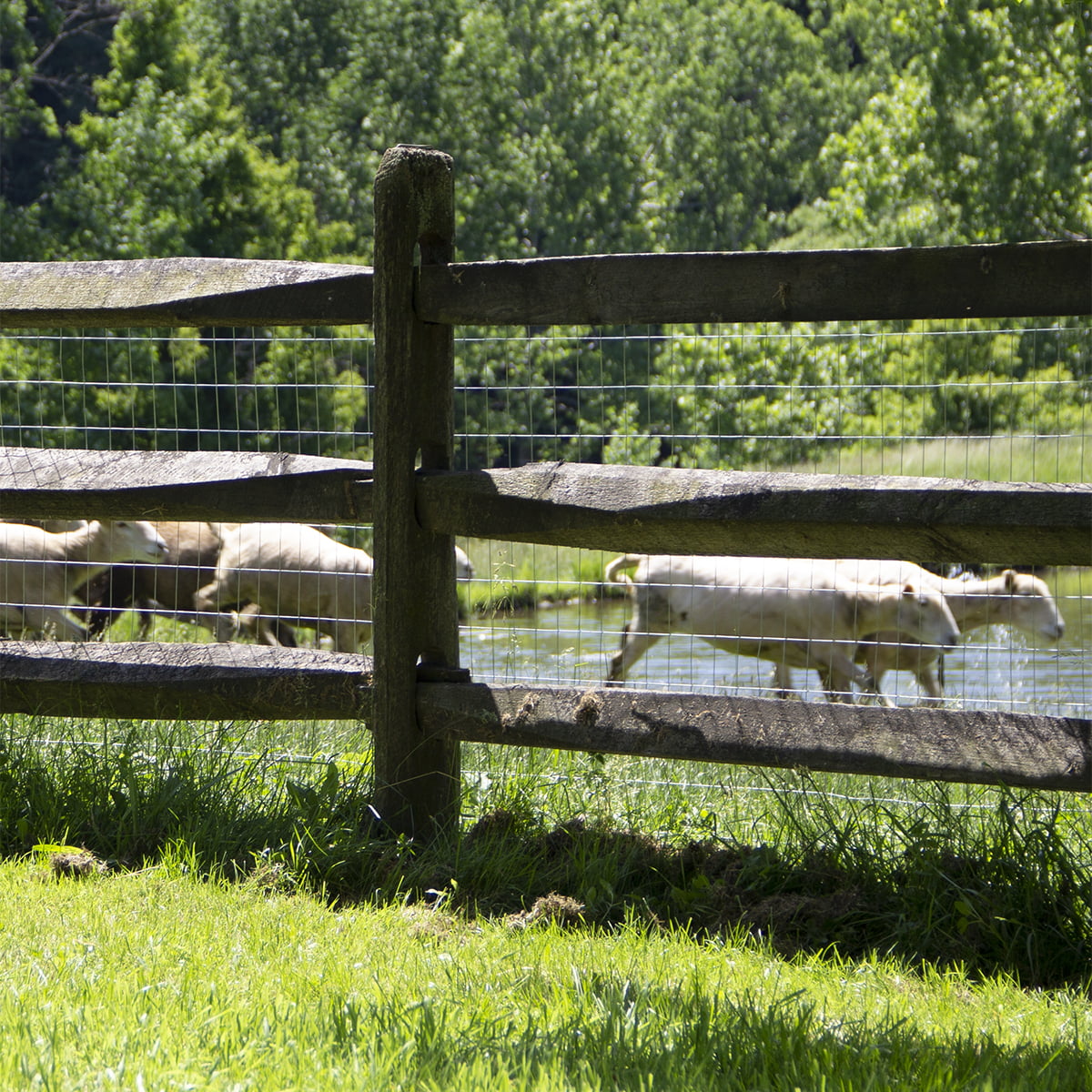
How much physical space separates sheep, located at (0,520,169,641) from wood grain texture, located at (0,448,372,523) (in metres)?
3.90

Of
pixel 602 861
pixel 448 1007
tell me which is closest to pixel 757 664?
pixel 602 861

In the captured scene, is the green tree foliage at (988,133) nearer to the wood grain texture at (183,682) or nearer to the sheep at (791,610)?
the sheep at (791,610)

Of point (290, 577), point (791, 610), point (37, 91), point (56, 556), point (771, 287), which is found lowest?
point (791, 610)

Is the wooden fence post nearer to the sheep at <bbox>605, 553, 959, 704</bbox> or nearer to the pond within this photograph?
the pond

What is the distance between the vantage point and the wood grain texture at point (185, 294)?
4434 mm

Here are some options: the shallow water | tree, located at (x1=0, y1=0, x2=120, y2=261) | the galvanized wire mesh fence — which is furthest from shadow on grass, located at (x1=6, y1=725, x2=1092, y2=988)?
tree, located at (x1=0, y1=0, x2=120, y2=261)

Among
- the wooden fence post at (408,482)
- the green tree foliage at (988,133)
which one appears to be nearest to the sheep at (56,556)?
the wooden fence post at (408,482)

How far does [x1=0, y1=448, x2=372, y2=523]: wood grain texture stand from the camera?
4.42 metres

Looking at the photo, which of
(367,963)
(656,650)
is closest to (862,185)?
(656,650)

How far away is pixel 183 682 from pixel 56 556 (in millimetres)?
5144

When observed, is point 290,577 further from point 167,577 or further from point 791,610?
point 791,610

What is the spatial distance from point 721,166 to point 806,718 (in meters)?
43.4

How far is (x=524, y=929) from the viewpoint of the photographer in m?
3.65

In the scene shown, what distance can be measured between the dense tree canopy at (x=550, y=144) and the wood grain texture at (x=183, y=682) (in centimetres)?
261
